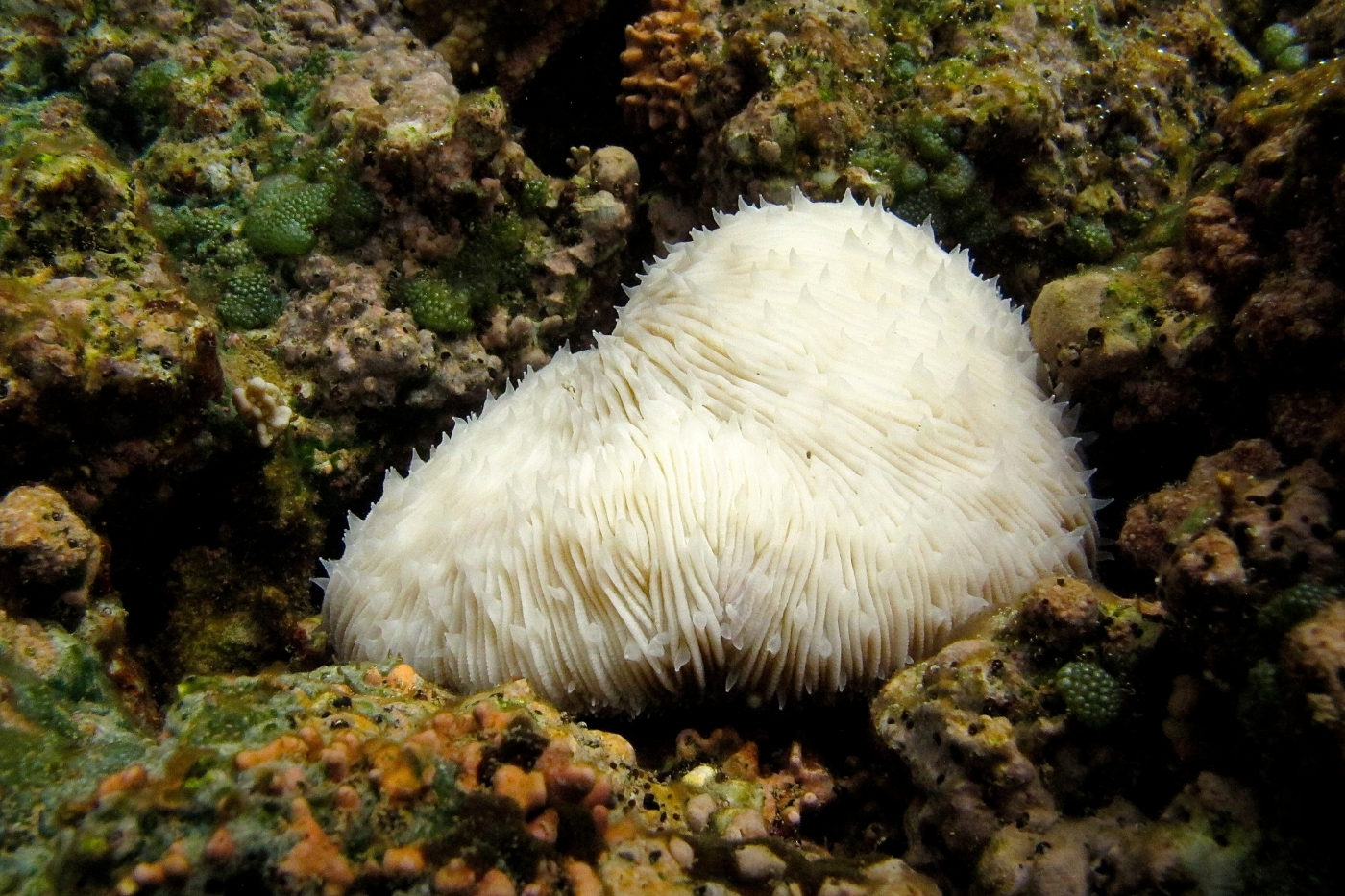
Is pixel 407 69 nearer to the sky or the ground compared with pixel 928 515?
nearer to the sky

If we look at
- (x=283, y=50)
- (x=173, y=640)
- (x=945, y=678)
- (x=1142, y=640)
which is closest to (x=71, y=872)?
(x=173, y=640)

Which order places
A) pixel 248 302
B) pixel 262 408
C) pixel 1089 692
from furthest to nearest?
pixel 248 302 → pixel 262 408 → pixel 1089 692

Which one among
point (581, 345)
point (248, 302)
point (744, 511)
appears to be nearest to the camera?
point (744, 511)

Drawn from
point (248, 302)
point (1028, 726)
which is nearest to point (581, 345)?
point (248, 302)

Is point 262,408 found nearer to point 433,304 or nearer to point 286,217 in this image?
point 433,304

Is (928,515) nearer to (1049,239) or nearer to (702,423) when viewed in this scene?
(702,423)

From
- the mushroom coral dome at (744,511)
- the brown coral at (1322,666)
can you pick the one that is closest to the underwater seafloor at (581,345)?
the brown coral at (1322,666)

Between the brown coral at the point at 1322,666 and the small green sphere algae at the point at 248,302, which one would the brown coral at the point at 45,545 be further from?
the brown coral at the point at 1322,666
